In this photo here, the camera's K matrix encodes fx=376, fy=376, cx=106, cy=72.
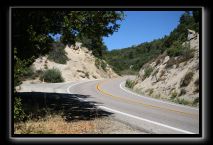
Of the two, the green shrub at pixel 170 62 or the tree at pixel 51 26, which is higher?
the tree at pixel 51 26

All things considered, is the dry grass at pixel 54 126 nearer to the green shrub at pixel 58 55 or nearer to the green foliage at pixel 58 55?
the green foliage at pixel 58 55

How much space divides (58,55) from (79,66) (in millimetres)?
4043

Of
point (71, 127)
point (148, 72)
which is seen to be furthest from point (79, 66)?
point (71, 127)

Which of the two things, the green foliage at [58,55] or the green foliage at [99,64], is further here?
the green foliage at [99,64]

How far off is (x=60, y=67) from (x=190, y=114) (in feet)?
133

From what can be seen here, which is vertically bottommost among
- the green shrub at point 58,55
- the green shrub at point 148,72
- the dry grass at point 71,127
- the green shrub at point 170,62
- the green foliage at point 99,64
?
the dry grass at point 71,127

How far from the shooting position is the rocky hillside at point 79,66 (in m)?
55.0

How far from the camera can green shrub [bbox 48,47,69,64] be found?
60269mm

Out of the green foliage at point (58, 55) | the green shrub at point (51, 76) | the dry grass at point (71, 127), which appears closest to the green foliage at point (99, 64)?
the green foliage at point (58, 55)

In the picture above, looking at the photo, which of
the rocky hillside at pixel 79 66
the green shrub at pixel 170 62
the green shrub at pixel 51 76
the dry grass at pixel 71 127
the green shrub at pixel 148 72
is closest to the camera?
the dry grass at pixel 71 127

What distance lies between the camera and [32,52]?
624 inches

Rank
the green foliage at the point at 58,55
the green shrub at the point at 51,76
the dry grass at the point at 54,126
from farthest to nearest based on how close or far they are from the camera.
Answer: the green foliage at the point at 58,55, the green shrub at the point at 51,76, the dry grass at the point at 54,126
